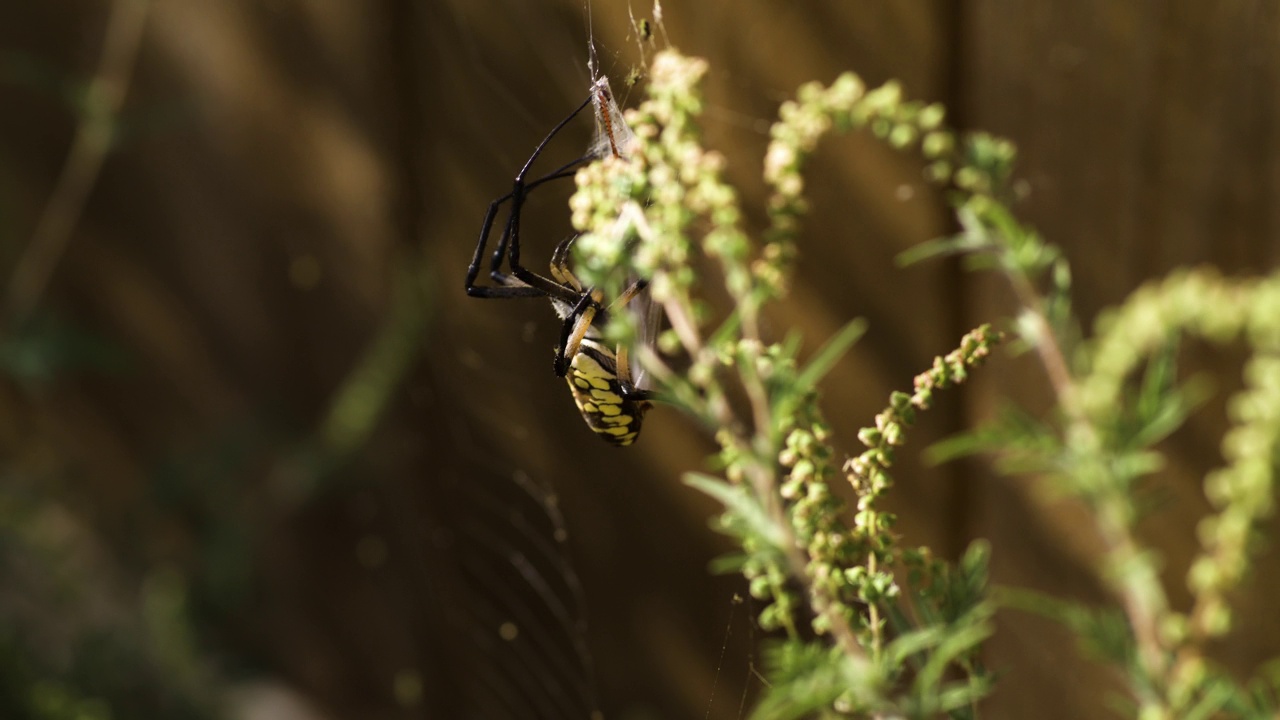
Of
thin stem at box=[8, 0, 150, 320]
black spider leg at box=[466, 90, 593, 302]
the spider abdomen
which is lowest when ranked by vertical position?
the spider abdomen

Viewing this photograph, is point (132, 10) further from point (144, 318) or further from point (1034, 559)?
point (1034, 559)

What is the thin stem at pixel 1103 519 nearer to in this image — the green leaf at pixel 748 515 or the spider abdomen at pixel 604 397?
the green leaf at pixel 748 515

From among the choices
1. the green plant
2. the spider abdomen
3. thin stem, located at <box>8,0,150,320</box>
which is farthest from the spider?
thin stem, located at <box>8,0,150,320</box>

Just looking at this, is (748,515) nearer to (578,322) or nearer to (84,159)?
(578,322)

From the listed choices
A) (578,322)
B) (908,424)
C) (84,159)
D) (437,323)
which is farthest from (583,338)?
(84,159)

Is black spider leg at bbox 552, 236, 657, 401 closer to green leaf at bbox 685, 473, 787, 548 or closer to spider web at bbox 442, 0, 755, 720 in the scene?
spider web at bbox 442, 0, 755, 720

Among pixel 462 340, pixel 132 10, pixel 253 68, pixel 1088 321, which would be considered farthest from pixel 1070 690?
pixel 132 10
